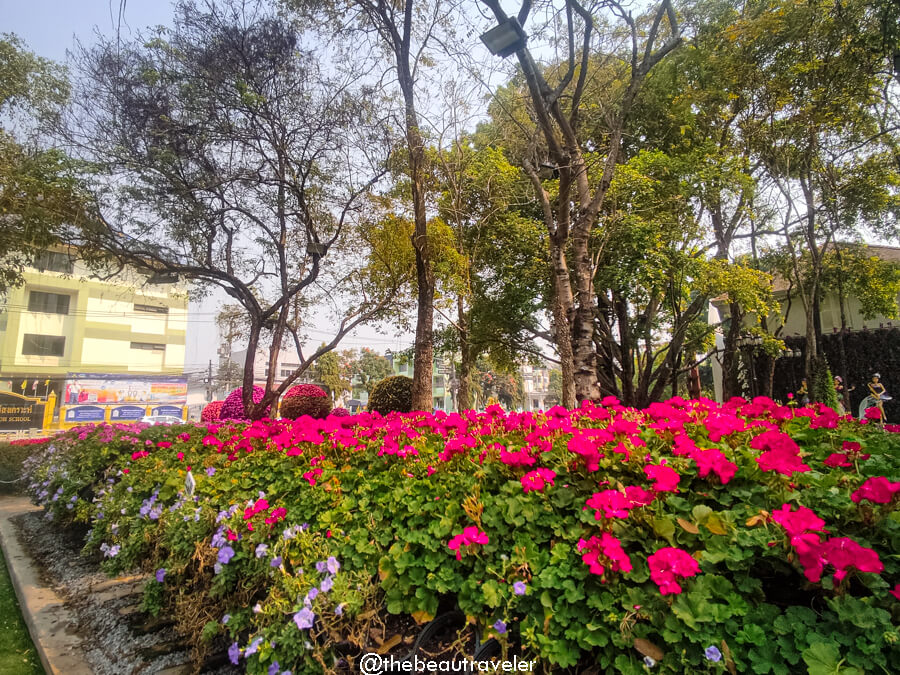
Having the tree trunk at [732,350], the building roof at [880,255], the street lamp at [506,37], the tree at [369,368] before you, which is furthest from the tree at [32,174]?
the tree at [369,368]

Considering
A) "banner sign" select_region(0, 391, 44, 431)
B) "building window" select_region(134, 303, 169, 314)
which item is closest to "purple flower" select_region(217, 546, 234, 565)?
"banner sign" select_region(0, 391, 44, 431)

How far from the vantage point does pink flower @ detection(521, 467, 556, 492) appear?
4.69ft

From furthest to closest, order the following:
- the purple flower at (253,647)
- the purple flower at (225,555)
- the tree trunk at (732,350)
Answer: the tree trunk at (732,350) < the purple flower at (225,555) < the purple flower at (253,647)

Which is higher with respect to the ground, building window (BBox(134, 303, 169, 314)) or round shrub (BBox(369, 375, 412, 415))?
building window (BBox(134, 303, 169, 314))

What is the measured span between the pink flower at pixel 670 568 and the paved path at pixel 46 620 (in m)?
2.36

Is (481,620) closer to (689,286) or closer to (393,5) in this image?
(393,5)

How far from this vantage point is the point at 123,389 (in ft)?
85.8

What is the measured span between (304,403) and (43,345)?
24300mm

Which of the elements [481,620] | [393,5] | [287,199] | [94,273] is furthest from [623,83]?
[94,273]

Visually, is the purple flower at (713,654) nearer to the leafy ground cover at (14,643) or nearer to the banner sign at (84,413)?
the leafy ground cover at (14,643)

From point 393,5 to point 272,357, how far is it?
216 inches

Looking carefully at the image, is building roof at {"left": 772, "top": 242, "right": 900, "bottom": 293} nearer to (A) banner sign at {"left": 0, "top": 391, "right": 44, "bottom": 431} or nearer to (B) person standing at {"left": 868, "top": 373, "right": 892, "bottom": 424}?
(B) person standing at {"left": 868, "top": 373, "right": 892, "bottom": 424}

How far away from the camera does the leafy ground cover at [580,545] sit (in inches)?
39.0

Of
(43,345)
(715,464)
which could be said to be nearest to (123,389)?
(43,345)
